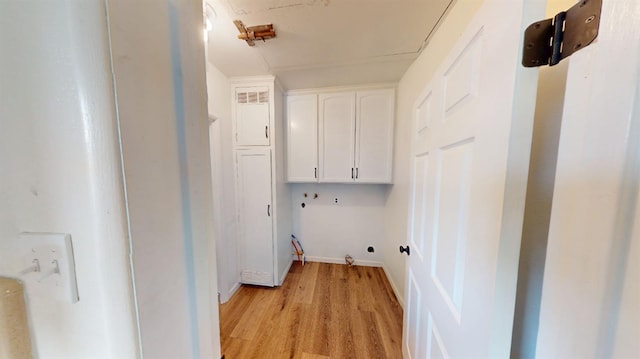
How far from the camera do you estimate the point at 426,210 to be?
962 mm

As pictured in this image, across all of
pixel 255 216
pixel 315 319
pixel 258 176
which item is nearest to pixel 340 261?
pixel 315 319

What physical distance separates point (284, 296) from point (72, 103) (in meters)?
2.25

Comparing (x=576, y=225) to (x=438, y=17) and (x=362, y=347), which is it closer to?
(x=438, y=17)

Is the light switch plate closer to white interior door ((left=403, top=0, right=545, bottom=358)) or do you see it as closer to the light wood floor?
white interior door ((left=403, top=0, right=545, bottom=358))

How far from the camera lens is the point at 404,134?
205 centimetres

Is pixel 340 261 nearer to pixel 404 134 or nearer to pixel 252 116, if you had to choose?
pixel 404 134

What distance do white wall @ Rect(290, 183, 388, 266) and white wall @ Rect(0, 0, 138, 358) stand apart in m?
2.41

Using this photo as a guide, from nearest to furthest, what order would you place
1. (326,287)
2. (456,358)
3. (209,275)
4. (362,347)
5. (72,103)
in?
1. (72,103)
2. (209,275)
3. (456,358)
4. (362,347)
5. (326,287)

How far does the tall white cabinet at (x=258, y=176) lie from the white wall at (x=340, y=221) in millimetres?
531

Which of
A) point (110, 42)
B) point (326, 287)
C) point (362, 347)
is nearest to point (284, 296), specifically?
point (326, 287)

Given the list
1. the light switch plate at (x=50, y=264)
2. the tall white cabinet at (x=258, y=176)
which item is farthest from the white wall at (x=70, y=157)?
the tall white cabinet at (x=258, y=176)

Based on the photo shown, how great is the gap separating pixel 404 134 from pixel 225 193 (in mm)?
1953

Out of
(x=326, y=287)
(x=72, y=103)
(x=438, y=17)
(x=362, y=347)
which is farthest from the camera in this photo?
(x=326, y=287)

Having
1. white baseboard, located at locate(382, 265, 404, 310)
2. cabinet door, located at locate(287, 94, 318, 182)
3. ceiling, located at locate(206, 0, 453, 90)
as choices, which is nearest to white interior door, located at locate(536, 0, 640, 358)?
ceiling, located at locate(206, 0, 453, 90)
